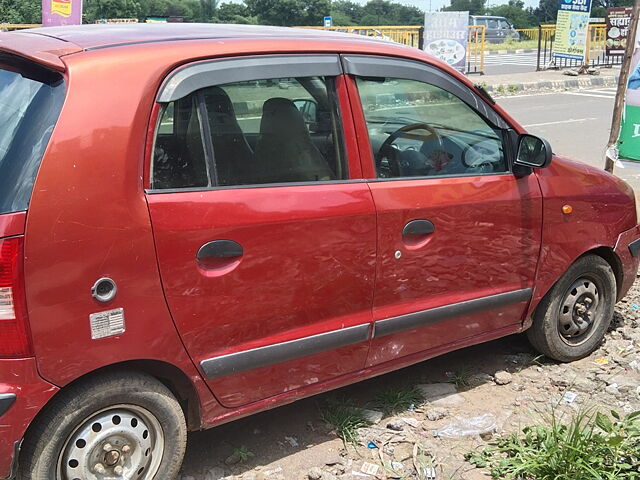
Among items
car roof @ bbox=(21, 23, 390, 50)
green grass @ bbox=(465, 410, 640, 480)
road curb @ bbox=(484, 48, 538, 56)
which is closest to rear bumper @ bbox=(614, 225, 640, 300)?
green grass @ bbox=(465, 410, 640, 480)

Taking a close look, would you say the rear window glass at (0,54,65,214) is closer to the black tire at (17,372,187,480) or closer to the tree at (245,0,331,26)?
the black tire at (17,372,187,480)

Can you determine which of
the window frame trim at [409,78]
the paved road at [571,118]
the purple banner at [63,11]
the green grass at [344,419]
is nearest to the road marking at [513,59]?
the paved road at [571,118]

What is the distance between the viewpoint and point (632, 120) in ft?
19.6

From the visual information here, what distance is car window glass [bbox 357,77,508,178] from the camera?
3.27 metres

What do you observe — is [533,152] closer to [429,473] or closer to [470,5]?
[429,473]

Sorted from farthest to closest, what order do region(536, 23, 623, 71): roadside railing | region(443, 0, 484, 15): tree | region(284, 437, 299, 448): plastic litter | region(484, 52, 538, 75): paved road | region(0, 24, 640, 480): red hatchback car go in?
region(443, 0, 484, 15): tree
region(484, 52, 538, 75): paved road
region(536, 23, 623, 71): roadside railing
region(284, 437, 299, 448): plastic litter
region(0, 24, 640, 480): red hatchback car

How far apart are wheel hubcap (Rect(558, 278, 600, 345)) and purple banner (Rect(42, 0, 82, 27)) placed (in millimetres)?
7884

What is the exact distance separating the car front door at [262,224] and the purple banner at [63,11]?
7.53 meters

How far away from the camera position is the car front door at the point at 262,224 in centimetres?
263

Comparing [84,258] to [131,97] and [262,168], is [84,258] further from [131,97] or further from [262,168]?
[262,168]

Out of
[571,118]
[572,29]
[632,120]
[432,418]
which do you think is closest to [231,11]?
[572,29]

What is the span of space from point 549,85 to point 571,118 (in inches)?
254

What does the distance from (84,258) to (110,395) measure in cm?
52

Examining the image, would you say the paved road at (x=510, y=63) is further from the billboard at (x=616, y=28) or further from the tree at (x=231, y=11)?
the tree at (x=231, y=11)
